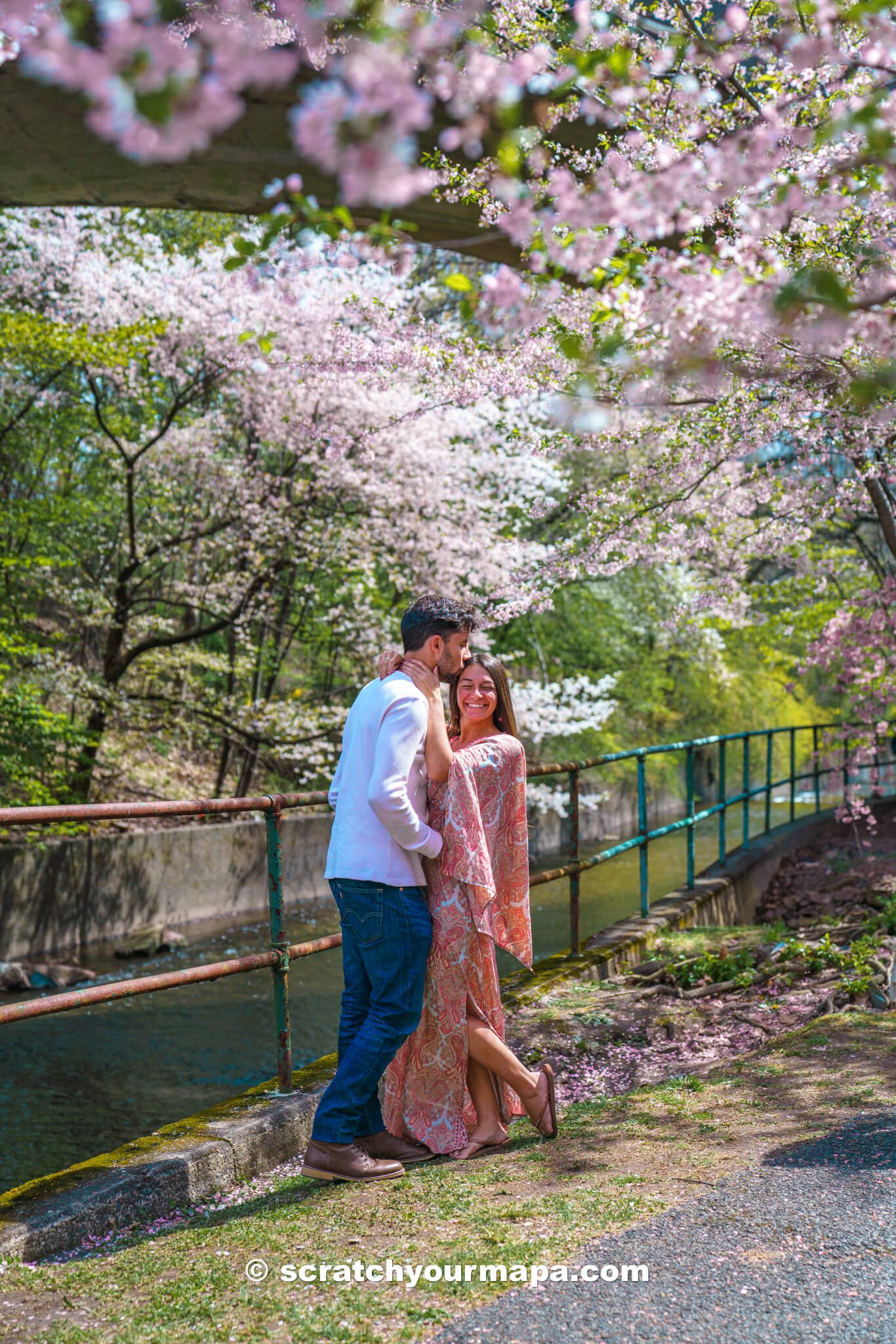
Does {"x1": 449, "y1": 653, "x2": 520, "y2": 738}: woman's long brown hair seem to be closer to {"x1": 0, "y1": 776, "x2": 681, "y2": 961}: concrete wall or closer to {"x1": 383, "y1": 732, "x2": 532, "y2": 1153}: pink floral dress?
{"x1": 383, "y1": 732, "x2": 532, "y2": 1153}: pink floral dress

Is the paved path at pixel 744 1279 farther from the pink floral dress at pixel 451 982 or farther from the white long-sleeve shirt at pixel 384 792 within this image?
the white long-sleeve shirt at pixel 384 792

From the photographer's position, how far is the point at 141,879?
36.4 ft

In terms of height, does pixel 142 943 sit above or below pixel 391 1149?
below

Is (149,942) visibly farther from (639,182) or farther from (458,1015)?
(639,182)

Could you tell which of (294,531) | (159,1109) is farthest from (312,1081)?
(294,531)

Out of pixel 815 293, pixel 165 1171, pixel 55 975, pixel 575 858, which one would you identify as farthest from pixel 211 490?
pixel 815 293

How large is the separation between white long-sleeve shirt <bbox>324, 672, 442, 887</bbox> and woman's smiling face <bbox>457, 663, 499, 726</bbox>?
1.68ft

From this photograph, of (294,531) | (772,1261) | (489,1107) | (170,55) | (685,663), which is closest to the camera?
(170,55)

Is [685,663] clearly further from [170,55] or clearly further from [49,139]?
[170,55]

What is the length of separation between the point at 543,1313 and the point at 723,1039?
2914mm

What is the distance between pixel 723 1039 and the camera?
496 centimetres

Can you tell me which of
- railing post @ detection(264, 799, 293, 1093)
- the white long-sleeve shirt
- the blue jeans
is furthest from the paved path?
railing post @ detection(264, 799, 293, 1093)

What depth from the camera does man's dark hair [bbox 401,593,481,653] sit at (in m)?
3.38

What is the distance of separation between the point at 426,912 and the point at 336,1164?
2.48 ft
